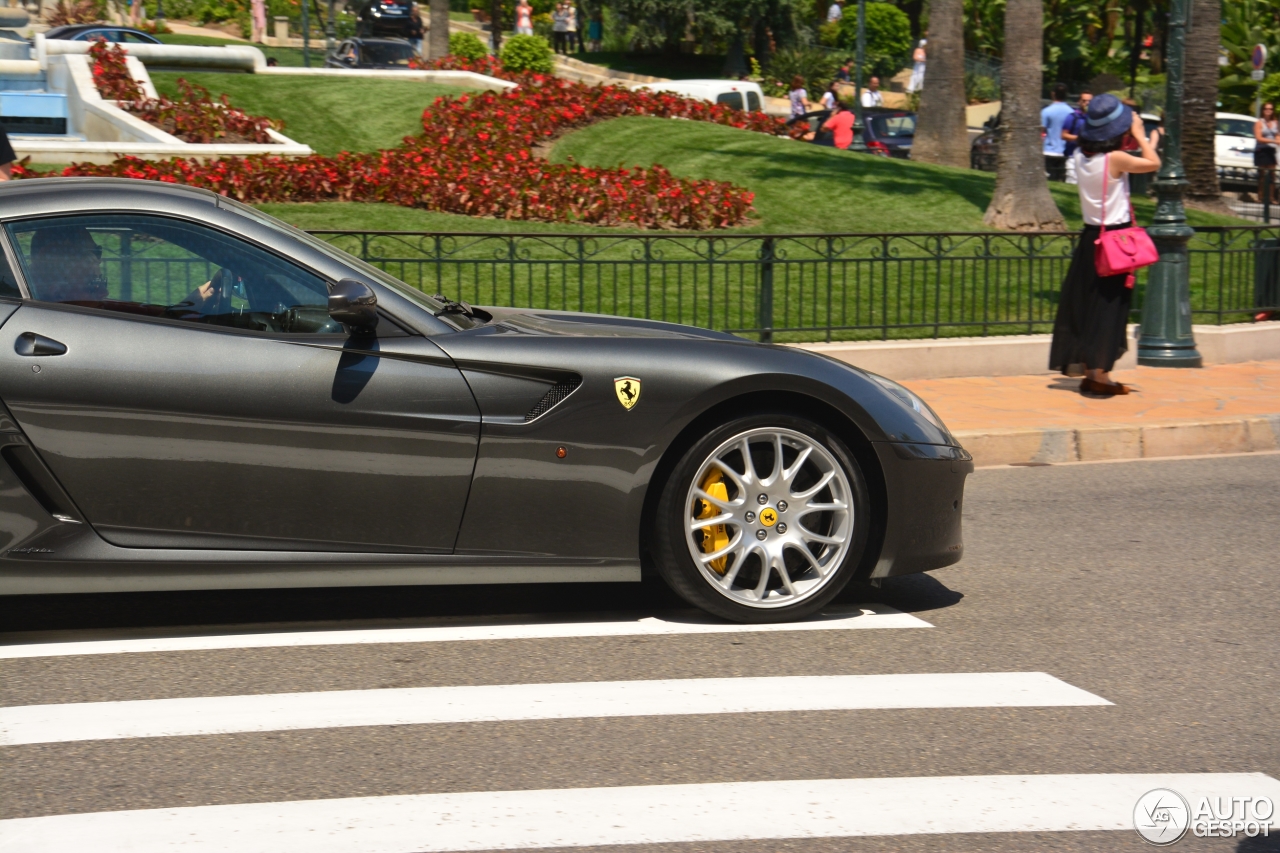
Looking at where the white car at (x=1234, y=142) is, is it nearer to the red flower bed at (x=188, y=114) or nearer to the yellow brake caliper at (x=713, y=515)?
the red flower bed at (x=188, y=114)

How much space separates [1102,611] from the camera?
5488 millimetres

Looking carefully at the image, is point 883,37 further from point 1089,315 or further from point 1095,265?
point 1095,265

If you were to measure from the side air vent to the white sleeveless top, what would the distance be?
19.0 ft

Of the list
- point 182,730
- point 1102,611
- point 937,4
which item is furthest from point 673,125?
point 182,730

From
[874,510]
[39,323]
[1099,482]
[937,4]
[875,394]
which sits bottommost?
[1099,482]

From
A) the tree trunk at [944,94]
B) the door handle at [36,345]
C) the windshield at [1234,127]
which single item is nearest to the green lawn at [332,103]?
the tree trunk at [944,94]

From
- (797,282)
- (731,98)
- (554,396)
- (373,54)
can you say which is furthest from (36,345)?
(373,54)

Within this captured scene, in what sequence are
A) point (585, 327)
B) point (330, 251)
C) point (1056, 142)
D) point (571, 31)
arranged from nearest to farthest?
point (330, 251)
point (585, 327)
point (1056, 142)
point (571, 31)

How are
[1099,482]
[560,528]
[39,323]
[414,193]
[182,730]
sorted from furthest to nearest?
[414,193] < [1099,482] < [560,528] < [39,323] < [182,730]

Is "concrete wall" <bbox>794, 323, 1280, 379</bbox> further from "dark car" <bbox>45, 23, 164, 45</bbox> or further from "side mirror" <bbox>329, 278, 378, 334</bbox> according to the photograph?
"dark car" <bbox>45, 23, 164, 45</bbox>

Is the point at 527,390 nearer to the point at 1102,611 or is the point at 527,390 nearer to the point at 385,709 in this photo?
the point at 385,709

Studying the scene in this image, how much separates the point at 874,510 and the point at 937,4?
17.7 m

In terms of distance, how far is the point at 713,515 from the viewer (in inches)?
195

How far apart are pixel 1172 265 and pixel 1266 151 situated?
18240 mm
